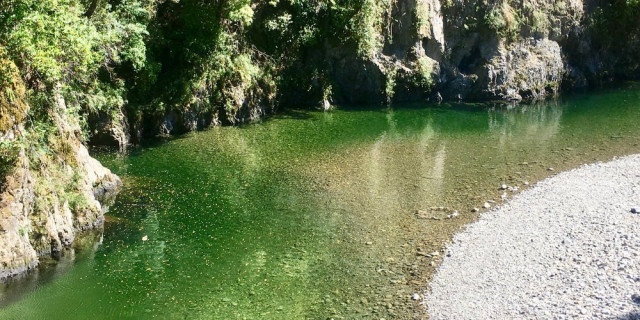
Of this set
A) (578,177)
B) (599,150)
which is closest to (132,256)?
(578,177)

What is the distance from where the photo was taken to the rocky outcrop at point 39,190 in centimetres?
1569

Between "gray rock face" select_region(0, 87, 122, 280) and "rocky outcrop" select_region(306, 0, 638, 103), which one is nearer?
"gray rock face" select_region(0, 87, 122, 280)

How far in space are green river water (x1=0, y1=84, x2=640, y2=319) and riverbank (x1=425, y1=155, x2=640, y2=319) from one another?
0.87m

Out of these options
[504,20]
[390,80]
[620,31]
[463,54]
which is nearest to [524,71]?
[504,20]

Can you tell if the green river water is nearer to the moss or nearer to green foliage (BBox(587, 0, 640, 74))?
the moss

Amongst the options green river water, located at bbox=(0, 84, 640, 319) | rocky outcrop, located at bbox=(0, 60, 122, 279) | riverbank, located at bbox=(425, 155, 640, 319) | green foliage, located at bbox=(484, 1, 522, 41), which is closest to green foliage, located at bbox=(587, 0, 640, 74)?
green foliage, located at bbox=(484, 1, 522, 41)

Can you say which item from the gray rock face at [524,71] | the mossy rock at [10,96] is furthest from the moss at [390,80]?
the mossy rock at [10,96]

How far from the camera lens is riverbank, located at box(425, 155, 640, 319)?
43.9 ft

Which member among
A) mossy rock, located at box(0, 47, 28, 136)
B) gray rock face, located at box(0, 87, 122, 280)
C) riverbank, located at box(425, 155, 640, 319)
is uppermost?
mossy rock, located at box(0, 47, 28, 136)

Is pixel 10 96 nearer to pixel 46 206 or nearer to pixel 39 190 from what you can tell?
pixel 39 190

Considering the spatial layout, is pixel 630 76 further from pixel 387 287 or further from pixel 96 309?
pixel 96 309

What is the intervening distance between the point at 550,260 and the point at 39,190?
46.1 ft

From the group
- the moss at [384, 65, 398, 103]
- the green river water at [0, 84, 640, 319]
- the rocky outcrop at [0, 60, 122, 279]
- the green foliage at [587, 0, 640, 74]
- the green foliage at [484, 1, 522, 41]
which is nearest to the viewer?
the green river water at [0, 84, 640, 319]

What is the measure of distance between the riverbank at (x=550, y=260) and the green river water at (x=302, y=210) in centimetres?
87
